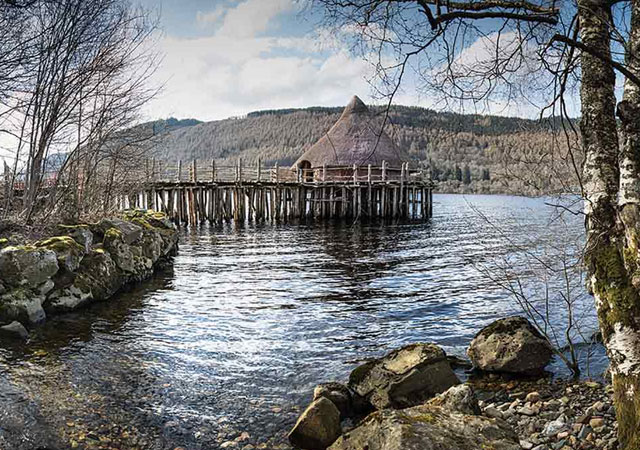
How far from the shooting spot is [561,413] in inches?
188

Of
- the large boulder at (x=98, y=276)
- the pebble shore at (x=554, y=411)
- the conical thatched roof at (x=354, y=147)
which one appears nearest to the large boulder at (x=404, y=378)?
the pebble shore at (x=554, y=411)

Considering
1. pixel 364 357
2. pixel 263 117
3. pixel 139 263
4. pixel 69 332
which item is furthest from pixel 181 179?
pixel 263 117

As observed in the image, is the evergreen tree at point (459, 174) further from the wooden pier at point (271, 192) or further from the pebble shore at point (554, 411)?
the pebble shore at point (554, 411)

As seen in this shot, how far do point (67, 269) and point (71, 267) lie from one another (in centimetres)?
13

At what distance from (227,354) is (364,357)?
78.5 inches

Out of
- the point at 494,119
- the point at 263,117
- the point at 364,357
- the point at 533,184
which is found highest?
the point at 263,117

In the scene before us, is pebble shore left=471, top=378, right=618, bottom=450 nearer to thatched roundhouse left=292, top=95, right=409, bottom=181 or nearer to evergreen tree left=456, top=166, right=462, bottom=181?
thatched roundhouse left=292, top=95, right=409, bottom=181

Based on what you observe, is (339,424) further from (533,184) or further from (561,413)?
(533,184)

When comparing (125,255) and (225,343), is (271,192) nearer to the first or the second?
(125,255)

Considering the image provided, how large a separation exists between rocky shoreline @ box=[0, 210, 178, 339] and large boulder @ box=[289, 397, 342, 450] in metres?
5.12

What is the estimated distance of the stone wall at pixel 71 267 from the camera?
831 centimetres

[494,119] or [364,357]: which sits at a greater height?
[494,119]

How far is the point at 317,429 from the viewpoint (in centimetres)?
473

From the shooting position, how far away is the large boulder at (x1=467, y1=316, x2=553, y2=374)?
20.8ft
